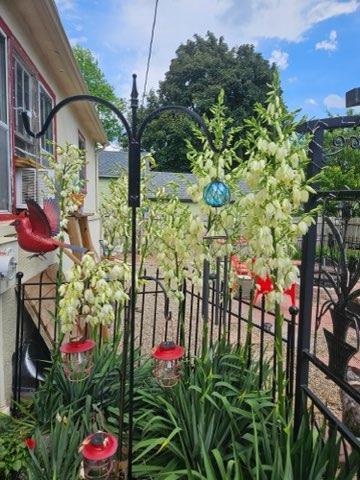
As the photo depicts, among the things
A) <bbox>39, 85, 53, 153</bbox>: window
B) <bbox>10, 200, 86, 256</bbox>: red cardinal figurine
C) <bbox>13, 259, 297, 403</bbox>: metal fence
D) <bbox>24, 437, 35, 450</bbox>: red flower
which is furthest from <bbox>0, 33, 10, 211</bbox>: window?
<bbox>24, 437, 35, 450</bbox>: red flower

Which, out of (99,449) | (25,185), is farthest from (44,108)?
(99,449)

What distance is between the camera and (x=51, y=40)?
401 centimetres

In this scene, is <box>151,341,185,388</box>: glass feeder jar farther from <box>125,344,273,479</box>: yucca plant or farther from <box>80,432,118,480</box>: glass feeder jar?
<box>80,432,118,480</box>: glass feeder jar

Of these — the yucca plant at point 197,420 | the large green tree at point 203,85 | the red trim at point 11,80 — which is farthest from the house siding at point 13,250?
the large green tree at point 203,85

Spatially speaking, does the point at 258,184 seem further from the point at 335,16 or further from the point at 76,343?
the point at 335,16

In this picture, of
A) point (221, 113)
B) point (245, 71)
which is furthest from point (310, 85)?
point (245, 71)

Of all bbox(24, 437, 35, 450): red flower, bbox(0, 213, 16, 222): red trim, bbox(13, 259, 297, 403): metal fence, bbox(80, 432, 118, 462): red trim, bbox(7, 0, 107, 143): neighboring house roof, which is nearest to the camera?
bbox(80, 432, 118, 462): red trim

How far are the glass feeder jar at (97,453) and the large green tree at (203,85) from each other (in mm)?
24456

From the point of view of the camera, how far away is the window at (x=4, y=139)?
3.10m

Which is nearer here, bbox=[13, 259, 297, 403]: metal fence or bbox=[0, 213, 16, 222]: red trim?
bbox=[13, 259, 297, 403]: metal fence

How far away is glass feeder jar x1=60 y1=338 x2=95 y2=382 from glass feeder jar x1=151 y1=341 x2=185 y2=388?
1.25 ft

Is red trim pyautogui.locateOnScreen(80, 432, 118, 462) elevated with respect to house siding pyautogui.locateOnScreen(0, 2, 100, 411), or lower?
lower

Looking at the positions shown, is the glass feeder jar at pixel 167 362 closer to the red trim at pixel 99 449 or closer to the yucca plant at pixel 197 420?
the yucca plant at pixel 197 420

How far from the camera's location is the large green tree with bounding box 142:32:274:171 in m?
25.8
